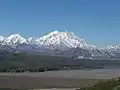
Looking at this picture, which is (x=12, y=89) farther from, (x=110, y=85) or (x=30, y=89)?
(x=110, y=85)

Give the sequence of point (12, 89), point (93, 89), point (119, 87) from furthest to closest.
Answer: point (12, 89)
point (93, 89)
point (119, 87)

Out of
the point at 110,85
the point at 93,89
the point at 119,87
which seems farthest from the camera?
the point at 93,89

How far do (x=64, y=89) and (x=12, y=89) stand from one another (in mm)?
12034

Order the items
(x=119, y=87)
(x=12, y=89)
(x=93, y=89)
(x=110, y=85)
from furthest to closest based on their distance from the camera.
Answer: (x=12, y=89), (x=93, y=89), (x=110, y=85), (x=119, y=87)

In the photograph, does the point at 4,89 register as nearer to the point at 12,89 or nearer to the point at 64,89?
the point at 12,89

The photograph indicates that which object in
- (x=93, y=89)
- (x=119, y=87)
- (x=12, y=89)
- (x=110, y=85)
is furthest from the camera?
(x=12, y=89)

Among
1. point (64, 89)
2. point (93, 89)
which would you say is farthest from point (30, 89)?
point (93, 89)

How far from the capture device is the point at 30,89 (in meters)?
77.3

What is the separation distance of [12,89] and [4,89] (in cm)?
182

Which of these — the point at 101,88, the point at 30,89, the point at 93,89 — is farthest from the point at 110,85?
the point at 30,89

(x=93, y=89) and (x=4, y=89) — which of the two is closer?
(x=93, y=89)

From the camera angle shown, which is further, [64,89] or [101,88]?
[64,89]

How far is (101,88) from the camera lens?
4119cm

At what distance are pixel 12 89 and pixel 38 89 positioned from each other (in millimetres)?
6118
